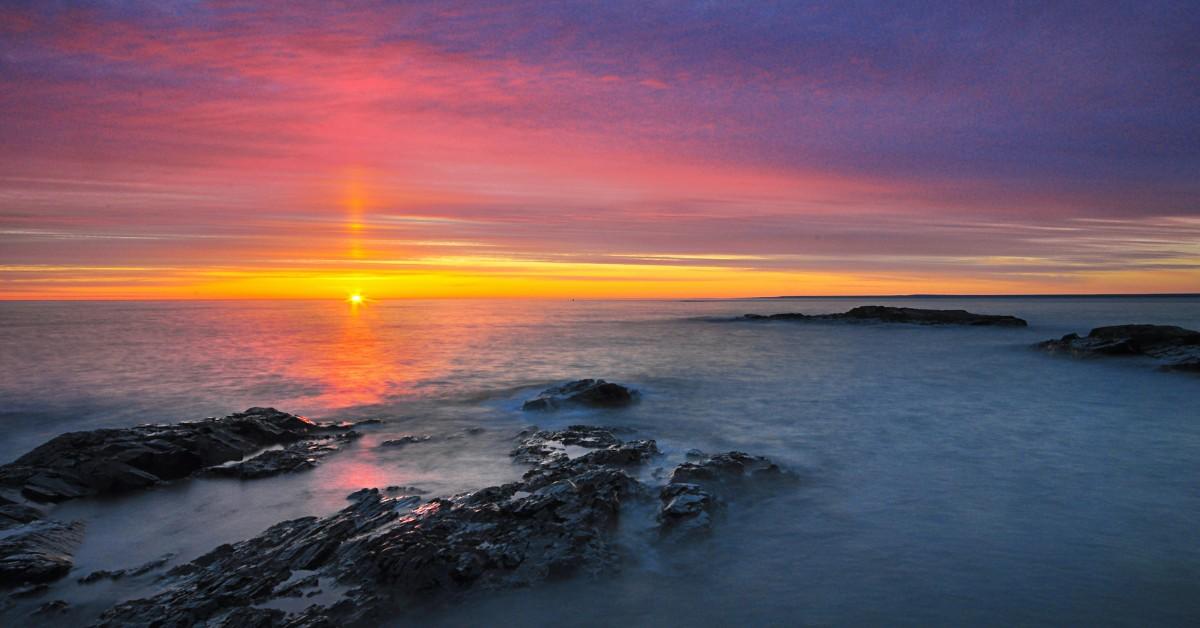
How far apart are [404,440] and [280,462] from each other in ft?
10.3

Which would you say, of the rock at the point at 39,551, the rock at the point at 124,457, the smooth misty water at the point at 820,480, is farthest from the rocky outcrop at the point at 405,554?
the rock at the point at 124,457

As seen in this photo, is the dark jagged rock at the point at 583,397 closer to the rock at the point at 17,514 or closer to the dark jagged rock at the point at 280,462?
the dark jagged rock at the point at 280,462

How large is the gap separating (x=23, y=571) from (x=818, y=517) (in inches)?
401

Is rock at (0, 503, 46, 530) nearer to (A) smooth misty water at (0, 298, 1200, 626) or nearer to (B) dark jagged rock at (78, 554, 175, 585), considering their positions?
(A) smooth misty water at (0, 298, 1200, 626)

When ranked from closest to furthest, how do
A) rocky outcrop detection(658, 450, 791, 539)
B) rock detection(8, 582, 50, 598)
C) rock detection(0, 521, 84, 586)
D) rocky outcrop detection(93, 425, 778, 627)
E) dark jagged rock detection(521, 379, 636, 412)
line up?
rocky outcrop detection(93, 425, 778, 627) < rock detection(8, 582, 50, 598) < rock detection(0, 521, 84, 586) < rocky outcrop detection(658, 450, 791, 539) < dark jagged rock detection(521, 379, 636, 412)

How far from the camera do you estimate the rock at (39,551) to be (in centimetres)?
739

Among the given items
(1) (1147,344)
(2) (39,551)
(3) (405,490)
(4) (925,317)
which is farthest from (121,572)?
(4) (925,317)

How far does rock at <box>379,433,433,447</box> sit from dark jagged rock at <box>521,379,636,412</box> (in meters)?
4.32

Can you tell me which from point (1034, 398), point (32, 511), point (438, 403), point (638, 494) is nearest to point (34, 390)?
point (438, 403)

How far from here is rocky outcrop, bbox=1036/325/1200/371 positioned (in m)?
26.4

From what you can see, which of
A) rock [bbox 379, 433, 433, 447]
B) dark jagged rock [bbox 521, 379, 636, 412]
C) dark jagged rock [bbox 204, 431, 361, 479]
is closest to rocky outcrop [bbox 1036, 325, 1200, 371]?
dark jagged rock [bbox 521, 379, 636, 412]

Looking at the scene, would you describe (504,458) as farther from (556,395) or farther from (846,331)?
(846,331)

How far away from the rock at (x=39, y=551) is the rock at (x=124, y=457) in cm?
171

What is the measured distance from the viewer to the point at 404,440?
15102 mm
